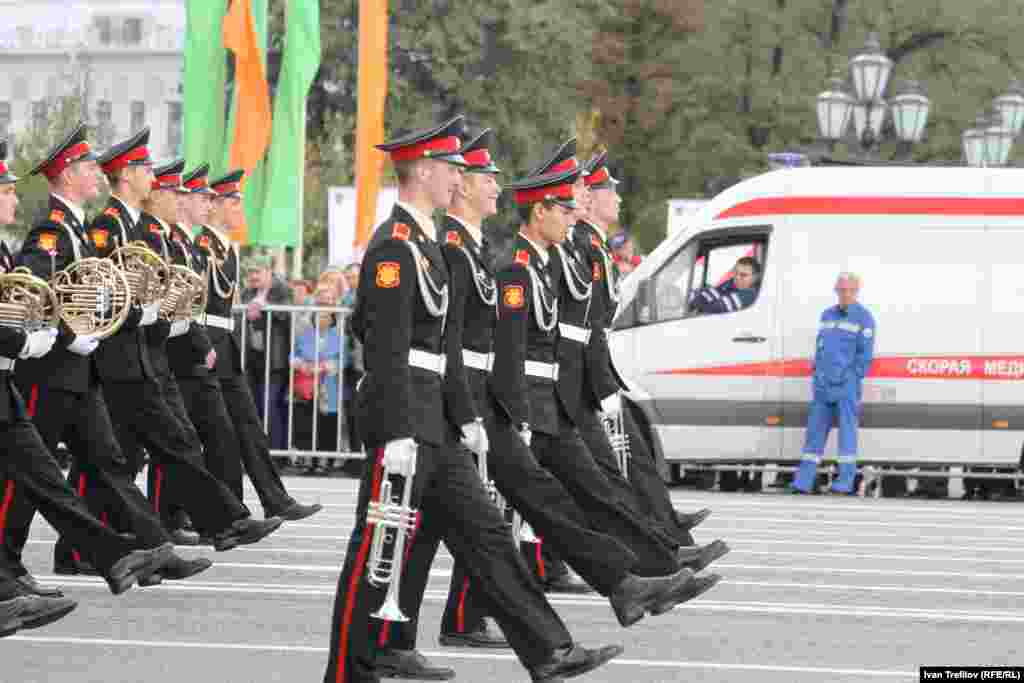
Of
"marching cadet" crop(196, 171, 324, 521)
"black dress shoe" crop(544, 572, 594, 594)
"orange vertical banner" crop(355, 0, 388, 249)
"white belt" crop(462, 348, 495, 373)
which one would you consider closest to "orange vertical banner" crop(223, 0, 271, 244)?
"orange vertical banner" crop(355, 0, 388, 249)

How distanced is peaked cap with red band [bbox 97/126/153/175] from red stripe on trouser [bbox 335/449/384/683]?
171 inches

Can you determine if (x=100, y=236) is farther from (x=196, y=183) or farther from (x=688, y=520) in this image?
(x=688, y=520)

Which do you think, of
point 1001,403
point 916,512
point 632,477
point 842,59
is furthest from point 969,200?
point 842,59

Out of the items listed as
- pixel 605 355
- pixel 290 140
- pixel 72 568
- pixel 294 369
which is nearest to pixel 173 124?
pixel 290 140

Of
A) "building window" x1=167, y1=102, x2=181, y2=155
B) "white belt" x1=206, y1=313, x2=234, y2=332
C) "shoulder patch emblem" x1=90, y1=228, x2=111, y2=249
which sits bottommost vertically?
"white belt" x1=206, y1=313, x2=234, y2=332

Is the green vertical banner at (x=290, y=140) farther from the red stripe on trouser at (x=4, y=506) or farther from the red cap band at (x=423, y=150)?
the red cap band at (x=423, y=150)

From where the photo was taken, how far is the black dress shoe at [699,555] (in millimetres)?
12218

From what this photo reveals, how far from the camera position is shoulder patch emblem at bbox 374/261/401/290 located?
7945 mm

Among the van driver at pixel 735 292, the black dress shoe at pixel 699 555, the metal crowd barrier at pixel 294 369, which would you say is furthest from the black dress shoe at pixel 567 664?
the metal crowd barrier at pixel 294 369

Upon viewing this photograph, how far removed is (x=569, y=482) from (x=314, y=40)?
15595mm

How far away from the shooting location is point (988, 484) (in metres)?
20.0

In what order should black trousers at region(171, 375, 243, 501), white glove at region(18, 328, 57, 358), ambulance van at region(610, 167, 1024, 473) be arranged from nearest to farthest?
white glove at region(18, 328, 57, 358) → black trousers at region(171, 375, 243, 501) → ambulance van at region(610, 167, 1024, 473)

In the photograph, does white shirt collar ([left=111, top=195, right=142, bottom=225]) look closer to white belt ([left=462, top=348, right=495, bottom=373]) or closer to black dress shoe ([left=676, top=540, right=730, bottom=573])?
black dress shoe ([left=676, top=540, right=730, bottom=573])

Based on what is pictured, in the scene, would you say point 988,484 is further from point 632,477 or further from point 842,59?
point 842,59
